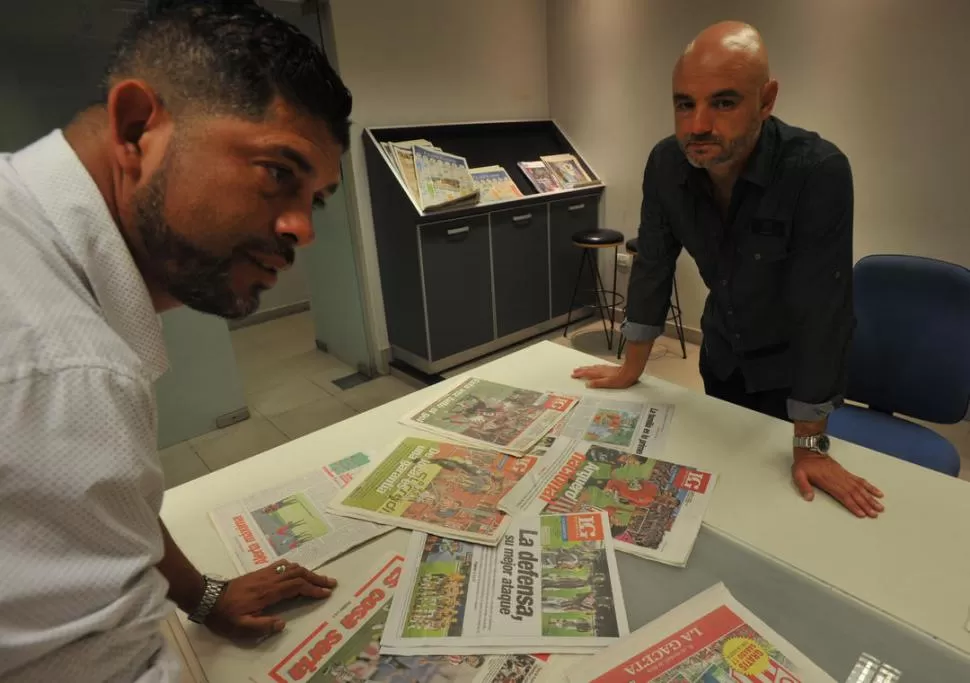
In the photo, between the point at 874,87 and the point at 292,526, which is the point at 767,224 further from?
the point at 874,87

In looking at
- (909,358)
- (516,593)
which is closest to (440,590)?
(516,593)

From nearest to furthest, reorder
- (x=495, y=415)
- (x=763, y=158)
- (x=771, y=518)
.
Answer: (x=771, y=518), (x=763, y=158), (x=495, y=415)

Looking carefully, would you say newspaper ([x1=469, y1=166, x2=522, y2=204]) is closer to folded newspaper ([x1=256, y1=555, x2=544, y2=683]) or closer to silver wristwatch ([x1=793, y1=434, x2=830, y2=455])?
silver wristwatch ([x1=793, y1=434, x2=830, y2=455])

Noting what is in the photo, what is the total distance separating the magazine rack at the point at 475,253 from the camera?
3047 mm

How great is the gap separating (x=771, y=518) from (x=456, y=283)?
243 cm

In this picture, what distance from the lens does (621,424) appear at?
122 centimetres

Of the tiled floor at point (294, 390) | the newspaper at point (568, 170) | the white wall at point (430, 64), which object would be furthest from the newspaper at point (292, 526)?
the newspaper at point (568, 170)

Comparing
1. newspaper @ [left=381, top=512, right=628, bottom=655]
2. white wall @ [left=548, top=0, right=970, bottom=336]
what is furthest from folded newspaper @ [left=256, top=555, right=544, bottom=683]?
white wall @ [left=548, top=0, right=970, bottom=336]

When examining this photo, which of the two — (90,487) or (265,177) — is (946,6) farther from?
(90,487)

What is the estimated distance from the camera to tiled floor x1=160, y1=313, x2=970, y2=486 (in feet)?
8.45

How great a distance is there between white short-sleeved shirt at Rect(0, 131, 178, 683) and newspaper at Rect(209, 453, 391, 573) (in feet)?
1.22

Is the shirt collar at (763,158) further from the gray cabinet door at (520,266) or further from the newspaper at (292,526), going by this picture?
the gray cabinet door at (520,266)

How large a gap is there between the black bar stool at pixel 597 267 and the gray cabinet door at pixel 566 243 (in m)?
0.04

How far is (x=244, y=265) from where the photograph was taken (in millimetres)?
627
